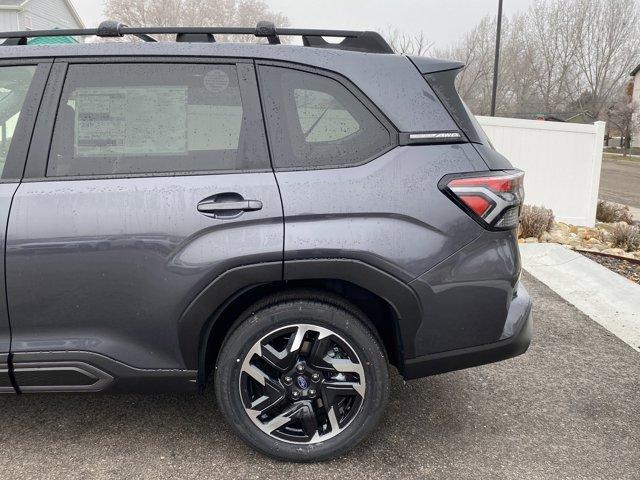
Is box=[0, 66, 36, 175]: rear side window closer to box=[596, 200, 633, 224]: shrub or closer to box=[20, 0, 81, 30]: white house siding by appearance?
box=[596, 200, 633, 224]: shrub

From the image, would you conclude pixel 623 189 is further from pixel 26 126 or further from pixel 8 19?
pixel 8 19

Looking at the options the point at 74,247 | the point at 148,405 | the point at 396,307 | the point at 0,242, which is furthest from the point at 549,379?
the point at 0,242

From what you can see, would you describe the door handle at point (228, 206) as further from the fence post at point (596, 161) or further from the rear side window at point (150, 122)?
the fence post at point (596, 161)

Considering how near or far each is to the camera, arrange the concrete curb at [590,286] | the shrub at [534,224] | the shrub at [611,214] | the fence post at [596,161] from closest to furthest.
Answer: the concrete curb at [590,286]
the shrub at [534,224]
the fence post at [596,161]
the shrub at [611,214]

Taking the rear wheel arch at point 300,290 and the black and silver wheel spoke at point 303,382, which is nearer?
the rear wheel arch at point 300,290

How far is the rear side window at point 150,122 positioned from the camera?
2334 millimetres

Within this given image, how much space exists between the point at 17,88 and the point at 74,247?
79 centimetres

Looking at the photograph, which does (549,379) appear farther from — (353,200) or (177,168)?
(177,168)

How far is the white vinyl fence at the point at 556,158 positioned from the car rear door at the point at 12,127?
745 centimetres

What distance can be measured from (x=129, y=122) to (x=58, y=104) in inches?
12.4

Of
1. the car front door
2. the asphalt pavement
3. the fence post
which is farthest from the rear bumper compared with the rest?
the asphalt pavement

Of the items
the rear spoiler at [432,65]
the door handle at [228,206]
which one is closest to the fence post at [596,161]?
the rear spoiler at [432,65]

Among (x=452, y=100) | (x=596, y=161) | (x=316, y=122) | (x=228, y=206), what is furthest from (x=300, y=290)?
(x=596, y=161)

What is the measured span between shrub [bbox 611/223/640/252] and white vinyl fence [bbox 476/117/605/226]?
5.48ft
